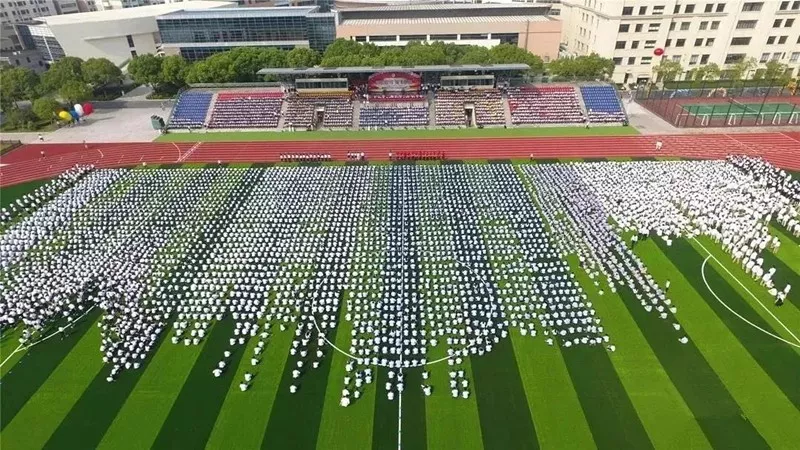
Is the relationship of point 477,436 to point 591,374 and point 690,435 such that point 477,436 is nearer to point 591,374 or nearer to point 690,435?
point 591,374

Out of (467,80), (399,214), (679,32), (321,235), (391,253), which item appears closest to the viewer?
(391,253)

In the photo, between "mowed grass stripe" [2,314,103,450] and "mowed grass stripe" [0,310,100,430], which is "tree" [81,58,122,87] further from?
"mowed grass stripe" [2,314,103,450]

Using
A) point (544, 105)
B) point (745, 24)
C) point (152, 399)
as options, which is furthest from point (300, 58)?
point (745, 24)

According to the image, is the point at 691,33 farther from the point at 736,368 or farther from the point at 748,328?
the point at 736,368

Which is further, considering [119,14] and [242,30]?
→ [119,14]

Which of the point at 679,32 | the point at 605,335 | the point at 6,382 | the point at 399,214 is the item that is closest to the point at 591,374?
the point at 605,335

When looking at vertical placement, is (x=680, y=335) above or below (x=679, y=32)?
below

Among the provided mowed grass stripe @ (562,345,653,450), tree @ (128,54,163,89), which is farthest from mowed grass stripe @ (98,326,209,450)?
tree @ (128,54,163,89)

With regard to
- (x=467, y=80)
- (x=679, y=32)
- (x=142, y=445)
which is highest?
(x=679, y=32)

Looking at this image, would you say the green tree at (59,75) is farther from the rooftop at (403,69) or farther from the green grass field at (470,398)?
the green grass field at (470,398)
